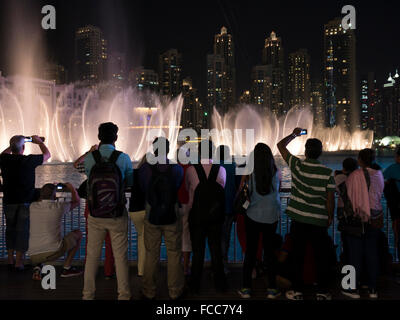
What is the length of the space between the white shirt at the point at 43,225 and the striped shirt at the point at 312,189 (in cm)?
331

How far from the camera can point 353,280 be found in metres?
5.09

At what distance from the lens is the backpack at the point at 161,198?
4781mm

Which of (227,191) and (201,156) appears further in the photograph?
(227,191)

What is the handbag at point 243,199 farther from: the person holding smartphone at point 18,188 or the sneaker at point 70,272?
the person holding smartphone at point 18,188

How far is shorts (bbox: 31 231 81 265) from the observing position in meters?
5.38

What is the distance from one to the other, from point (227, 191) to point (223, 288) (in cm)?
138

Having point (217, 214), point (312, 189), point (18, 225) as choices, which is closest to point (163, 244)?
point (18, 225)

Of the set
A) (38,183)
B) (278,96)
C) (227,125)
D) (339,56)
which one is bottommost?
(38,183)

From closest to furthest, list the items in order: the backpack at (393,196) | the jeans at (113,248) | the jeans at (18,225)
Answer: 1. the jeans at (113,248)
2. the backpack at (393,196)
3. the jeans at (18,225)

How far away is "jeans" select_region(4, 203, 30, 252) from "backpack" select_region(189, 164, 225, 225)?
2750 mm

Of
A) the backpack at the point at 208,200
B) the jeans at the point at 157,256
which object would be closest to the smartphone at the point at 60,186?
the jeans at the point at 157,256

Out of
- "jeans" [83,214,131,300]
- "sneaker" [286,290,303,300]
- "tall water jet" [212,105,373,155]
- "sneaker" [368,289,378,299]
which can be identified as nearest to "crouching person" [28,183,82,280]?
"jeans" [83,214,131,300]
